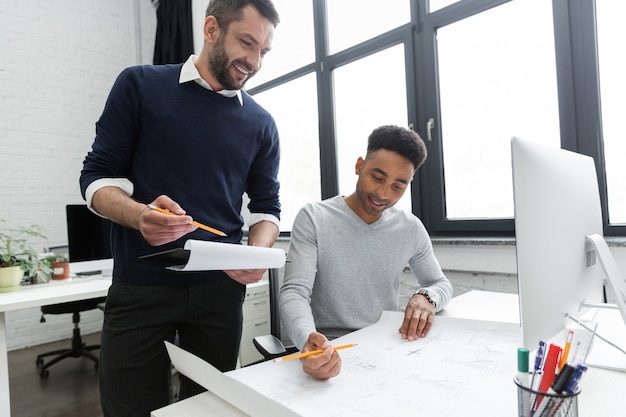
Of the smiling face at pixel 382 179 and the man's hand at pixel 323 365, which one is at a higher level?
the smiling face at pixel 382 179

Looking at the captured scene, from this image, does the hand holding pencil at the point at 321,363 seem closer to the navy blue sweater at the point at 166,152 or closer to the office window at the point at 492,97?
the navy blue sweater at the point at 166,152

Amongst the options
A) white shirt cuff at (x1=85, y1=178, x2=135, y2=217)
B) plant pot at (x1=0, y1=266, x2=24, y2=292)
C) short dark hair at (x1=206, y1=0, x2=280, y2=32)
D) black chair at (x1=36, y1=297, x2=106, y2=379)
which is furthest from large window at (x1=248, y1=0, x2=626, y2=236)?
plant pot at (x1=0, y1=266, x2=24, y2=292)

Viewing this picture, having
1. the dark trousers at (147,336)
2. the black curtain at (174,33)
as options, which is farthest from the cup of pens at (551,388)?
the black curtain at (174,33)

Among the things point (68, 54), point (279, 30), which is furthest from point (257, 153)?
point (68, 54)

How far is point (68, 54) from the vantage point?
13.1ft

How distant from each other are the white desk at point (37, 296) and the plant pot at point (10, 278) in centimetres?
4

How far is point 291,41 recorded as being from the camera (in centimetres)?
372

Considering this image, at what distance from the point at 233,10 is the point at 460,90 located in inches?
68.6

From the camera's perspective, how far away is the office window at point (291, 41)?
3510 millimetres

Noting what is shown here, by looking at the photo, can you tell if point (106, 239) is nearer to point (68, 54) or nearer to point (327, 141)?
point (327, 141)

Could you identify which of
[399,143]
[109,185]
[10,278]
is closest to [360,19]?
[399,143]

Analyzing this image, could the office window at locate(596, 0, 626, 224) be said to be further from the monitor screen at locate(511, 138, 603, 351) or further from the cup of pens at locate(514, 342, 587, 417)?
the cup of pens at locate(514, 342, 587, 417)

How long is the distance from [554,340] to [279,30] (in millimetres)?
3656

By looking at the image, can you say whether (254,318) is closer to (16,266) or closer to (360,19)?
(16,266)
